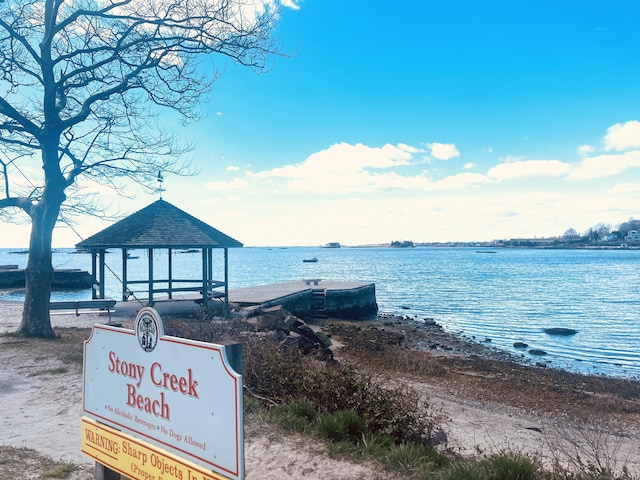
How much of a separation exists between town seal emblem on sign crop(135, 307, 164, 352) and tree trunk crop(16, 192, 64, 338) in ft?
33.8

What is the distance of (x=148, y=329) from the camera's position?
127 inches

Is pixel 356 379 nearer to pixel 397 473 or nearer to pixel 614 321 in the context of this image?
pixel 397 473

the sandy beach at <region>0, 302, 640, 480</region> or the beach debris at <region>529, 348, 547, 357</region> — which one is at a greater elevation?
the sandy beach at <region>0, 302, 640, 480</region>

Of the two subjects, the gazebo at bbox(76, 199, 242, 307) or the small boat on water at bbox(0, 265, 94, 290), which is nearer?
the gazebo at bbox(76, 199, 242, 307)

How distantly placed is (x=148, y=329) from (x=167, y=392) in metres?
0.43

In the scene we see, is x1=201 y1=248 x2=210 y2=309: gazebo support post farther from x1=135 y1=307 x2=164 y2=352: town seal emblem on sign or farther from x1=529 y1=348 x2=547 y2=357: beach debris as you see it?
x1=135 y1=307 x2=164 y2=352: town seal emblem on sign

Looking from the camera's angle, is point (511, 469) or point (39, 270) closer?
point (511, 469)

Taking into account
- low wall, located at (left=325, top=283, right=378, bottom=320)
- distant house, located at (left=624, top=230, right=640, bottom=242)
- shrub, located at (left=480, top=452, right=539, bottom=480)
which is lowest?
low wall, located at (left=325, top=283, right=378, bottom=320)

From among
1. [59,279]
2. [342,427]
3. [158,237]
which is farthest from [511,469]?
[59,279]

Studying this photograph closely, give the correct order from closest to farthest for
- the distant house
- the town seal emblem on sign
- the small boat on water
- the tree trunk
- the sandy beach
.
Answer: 1. the town seal emblem on sign
2. the sandy beach
3. the tree trunk
4. the small boat on water
5. the distant house

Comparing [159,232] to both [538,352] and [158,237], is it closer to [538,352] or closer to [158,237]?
[158,237]

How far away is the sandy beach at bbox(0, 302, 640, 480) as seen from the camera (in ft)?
16.5

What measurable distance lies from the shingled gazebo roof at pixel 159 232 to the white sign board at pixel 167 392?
515 inches

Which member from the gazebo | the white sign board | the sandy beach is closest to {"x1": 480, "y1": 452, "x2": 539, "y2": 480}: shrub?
the sandy beach
